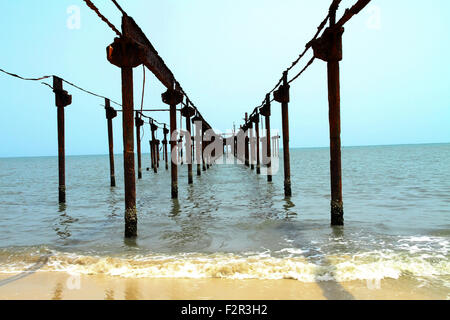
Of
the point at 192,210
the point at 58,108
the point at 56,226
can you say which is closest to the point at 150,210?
the point at 192,210

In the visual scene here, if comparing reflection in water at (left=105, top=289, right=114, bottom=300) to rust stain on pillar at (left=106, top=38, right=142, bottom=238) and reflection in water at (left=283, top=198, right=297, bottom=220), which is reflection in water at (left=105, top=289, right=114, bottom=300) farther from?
reflection in water at (left=283, top=198, right=297, bottom=220)

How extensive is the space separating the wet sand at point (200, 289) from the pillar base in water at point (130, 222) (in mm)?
1835

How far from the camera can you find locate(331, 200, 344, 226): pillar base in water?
21.9 ft

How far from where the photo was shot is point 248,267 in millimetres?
4629

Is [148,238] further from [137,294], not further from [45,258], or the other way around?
[137,294]

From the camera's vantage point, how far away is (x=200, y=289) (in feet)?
13.1

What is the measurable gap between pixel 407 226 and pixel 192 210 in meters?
5.42

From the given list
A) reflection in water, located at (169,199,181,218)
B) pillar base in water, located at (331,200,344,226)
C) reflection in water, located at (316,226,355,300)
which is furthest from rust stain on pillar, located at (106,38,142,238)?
pillar base in water, located at (331,200,344,226)

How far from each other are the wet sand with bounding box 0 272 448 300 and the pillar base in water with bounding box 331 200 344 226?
2523mm

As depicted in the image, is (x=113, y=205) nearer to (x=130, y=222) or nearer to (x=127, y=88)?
(x=130, y=222)

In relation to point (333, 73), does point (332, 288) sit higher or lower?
lower

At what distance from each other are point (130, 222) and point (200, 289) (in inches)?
107

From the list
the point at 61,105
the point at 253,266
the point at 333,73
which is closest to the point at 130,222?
the point at 253,266

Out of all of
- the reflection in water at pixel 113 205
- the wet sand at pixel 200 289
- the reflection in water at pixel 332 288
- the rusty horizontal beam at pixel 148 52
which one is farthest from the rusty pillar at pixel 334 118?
the reflection in water at pixel 113 205
